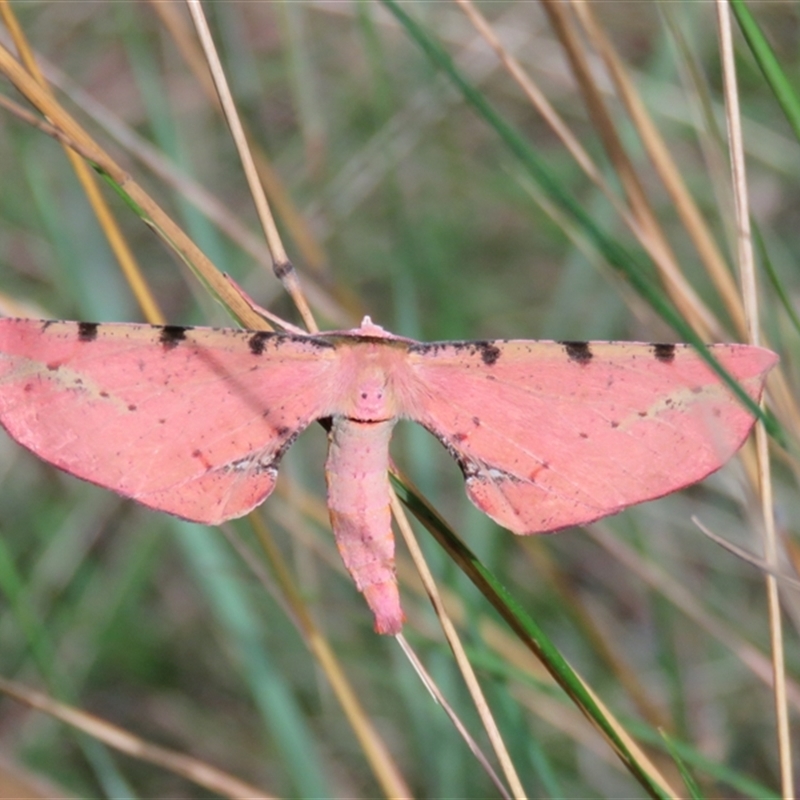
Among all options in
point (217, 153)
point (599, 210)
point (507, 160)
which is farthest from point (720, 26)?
point (217, 153)

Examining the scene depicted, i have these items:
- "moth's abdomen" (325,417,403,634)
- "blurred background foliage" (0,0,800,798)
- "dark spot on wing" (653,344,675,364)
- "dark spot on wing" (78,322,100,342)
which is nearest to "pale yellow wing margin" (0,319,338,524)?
"dark spot on wing" (78,322,100,342)

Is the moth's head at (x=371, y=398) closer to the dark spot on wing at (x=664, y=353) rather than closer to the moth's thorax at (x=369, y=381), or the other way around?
the moth's thorax at (x=369, y=381)

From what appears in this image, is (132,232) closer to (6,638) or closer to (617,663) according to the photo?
(6,638)

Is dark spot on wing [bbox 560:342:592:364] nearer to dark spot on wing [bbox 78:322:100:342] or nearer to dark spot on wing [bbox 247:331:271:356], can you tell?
dark spot on wing [bbox 247:331:271:356]

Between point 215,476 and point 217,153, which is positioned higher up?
point 217,153

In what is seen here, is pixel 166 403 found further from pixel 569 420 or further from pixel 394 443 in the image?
pixel 394 443

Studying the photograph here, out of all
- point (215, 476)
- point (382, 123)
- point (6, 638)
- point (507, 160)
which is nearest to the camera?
point (215, 476)

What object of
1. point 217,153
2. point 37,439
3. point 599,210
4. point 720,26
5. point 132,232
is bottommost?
point 37,439
